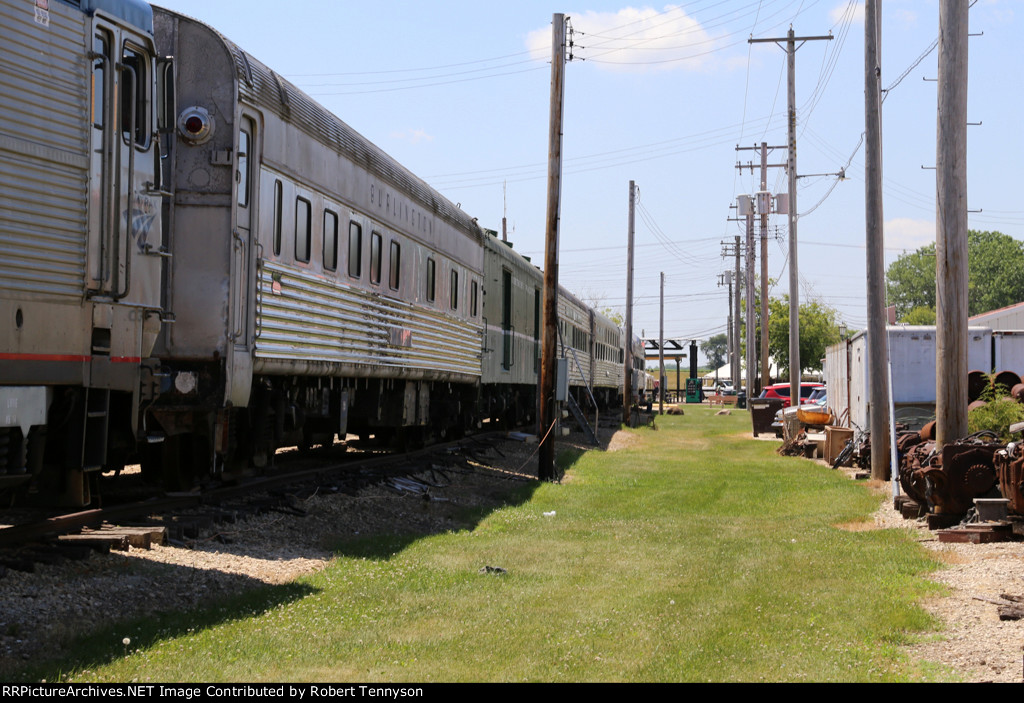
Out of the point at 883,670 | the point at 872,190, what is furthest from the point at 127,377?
the point at 872,190

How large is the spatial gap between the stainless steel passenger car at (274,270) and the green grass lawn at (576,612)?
2.02 metres

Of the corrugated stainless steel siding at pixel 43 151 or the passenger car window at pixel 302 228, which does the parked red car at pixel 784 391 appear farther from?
the corrugated stainless steel siding at pixel 43 151

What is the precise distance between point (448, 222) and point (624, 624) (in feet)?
40.1

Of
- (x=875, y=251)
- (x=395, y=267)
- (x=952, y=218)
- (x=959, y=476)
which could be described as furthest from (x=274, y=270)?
(x=875, y=251)

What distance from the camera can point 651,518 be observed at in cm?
1286

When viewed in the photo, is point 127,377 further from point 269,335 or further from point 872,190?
point 872,190

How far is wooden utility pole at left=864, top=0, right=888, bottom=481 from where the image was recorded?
16.9m

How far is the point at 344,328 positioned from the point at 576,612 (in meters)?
6.37

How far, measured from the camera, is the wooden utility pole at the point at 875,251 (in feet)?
55.3

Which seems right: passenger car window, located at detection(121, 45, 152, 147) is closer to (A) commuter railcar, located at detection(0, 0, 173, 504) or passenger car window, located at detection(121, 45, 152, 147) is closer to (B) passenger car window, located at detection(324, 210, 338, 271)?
(A) commuter railcar, located at detection(0, 0, 173, 504)

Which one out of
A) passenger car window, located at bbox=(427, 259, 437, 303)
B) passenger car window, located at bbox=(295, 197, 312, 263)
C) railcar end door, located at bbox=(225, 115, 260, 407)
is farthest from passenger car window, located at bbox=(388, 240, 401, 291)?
railcar end door, located at bbox=(225, 115, 260, 407)

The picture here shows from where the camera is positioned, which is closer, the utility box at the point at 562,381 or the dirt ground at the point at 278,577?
the dirt ground at the point at 278,577

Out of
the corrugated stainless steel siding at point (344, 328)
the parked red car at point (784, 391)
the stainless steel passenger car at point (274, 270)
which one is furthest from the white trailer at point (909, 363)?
the parked red car at point (784, 391)

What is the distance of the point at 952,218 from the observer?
1288cm
